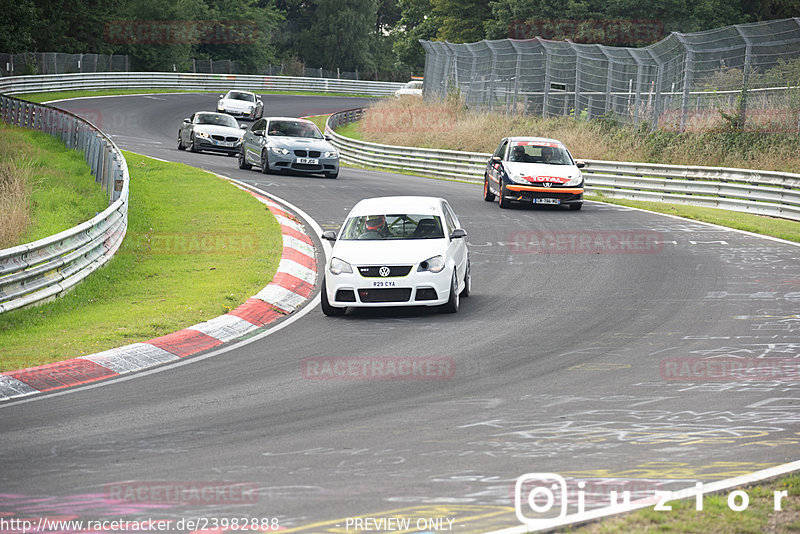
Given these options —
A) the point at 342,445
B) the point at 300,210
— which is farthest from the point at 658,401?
the point at 300,210

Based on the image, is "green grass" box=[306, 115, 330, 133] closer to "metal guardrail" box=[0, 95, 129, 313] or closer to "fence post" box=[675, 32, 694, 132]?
"fence post" box=[675, 32, 694, 132]

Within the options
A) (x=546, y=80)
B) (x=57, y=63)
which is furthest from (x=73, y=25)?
(x=546, y=80)

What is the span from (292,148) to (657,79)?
10.5 metres

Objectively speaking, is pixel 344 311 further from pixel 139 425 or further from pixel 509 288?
pixel 139 425

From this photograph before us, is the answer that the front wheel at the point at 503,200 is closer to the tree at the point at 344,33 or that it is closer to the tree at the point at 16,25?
the tree at the point at 16,25

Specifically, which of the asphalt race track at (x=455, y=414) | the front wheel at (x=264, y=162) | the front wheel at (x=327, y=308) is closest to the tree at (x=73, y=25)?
the front wheel at (x=264, y=162)

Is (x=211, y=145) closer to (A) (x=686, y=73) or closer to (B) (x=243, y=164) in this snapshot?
(B) (x=243, y=164)

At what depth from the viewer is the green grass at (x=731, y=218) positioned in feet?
66.2

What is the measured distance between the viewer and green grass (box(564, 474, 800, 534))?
5.53 m

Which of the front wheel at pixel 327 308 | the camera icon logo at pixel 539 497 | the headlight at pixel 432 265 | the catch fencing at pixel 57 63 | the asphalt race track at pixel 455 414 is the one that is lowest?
the front wheel at pixel 327 308

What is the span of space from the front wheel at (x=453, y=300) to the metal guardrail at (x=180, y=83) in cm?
4961

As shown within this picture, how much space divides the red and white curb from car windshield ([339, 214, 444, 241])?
117cm

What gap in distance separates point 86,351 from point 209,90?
64.5m

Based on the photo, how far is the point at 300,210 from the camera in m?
22.8
